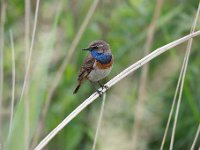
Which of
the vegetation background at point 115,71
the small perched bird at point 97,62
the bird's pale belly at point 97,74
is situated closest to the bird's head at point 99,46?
the small perched bird at point 97,62

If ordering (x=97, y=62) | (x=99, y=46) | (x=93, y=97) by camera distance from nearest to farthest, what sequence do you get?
(x=93, y=97), (x=99, y=46), (x=97, y=62)

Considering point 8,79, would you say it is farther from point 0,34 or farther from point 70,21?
point 0,34

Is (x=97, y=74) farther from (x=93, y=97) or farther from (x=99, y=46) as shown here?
(x=93, y=97)

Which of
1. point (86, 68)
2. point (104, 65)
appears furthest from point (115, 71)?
point (104, 65)

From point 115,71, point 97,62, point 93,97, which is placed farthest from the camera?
point 115,71

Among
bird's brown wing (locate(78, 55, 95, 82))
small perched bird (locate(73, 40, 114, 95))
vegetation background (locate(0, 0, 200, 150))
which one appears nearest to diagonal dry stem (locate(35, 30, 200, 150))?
small perched bird (locate(73, 40, 114, 95))

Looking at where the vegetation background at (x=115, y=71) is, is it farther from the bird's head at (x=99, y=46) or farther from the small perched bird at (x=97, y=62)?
the bird's head at (x=99, y=46)

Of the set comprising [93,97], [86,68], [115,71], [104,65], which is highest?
[115,71]
